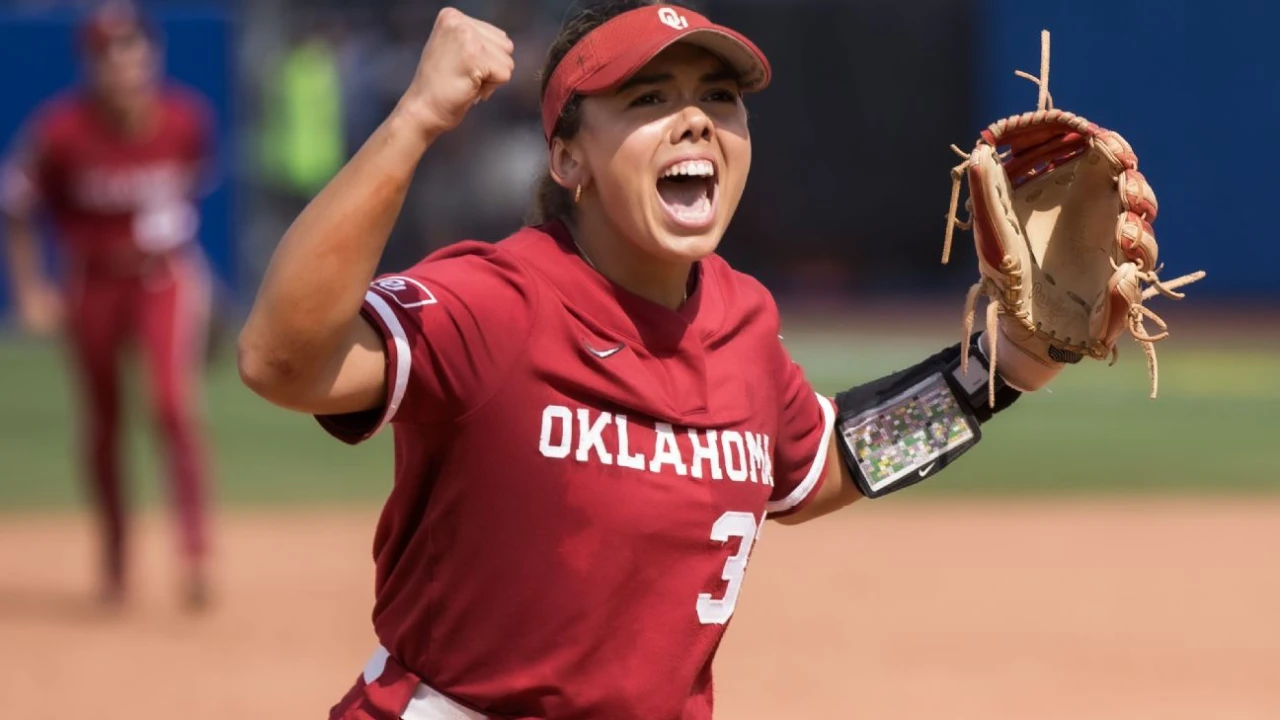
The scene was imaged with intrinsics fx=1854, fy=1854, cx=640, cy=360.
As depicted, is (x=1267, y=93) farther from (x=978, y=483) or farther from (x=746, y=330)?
(x=746, y=330)

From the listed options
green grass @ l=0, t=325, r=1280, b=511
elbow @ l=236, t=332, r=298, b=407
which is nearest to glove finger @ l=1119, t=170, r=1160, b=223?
elbow @ l=236, t=332, r=298, b=407

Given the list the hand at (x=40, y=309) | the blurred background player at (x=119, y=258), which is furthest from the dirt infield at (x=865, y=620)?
the hand at (x=40, y=309)

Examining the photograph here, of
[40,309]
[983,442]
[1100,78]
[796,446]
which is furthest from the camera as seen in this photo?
[1100,78]

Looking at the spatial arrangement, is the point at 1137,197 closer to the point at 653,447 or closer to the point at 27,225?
the point at 653,447

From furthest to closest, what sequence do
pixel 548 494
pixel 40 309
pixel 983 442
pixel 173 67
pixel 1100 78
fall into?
pixel 1100 78 < pixel 173 67 < pixel 983 442 < pixel 40 309 < pixel 548 494

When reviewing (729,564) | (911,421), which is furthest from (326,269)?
(911,421)

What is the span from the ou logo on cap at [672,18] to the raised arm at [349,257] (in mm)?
304

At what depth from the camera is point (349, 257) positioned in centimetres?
241

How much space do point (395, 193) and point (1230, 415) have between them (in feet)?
34.2

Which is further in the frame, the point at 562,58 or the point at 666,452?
the point at 562,58

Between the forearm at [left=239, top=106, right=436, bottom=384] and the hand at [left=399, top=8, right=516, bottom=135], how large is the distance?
5 cm

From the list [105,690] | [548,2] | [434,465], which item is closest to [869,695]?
[105,690]

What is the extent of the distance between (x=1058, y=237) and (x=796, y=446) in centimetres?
60

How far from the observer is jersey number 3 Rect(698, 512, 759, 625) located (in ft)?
9.23
